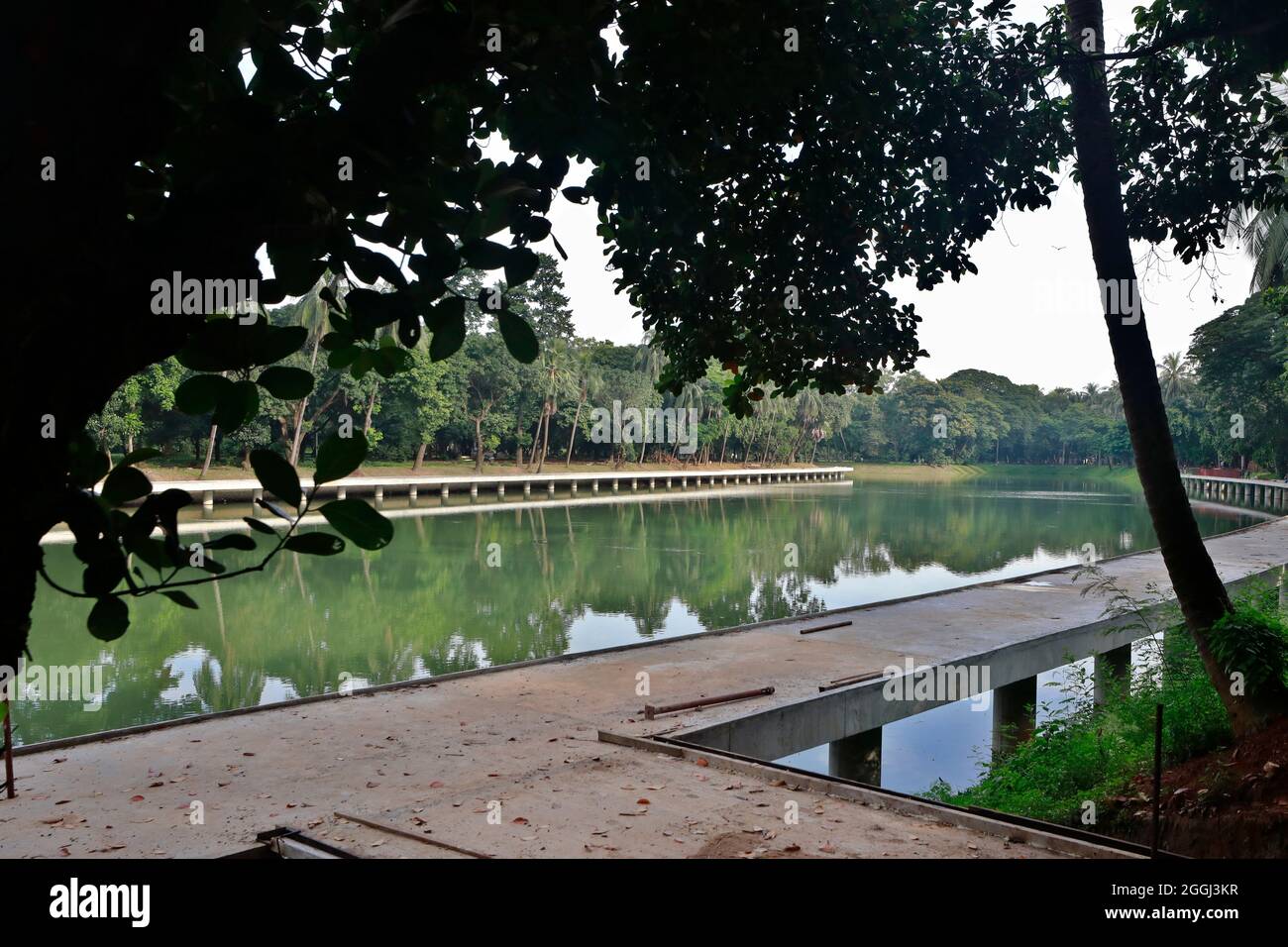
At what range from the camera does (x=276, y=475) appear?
51.0 inches

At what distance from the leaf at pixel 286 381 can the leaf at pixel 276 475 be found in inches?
4.1

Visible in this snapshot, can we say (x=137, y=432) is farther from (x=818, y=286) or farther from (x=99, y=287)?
(x=99, y=287)

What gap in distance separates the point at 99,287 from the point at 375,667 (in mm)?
11765

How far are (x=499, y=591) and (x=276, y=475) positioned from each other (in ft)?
55.5

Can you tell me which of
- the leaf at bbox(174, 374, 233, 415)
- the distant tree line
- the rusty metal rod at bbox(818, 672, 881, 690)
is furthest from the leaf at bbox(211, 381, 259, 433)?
the distant tree line

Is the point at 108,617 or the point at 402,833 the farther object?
the point at 402,833

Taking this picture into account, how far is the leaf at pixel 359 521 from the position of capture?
1256 mm

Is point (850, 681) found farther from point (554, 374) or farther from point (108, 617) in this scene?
point (554, 374)

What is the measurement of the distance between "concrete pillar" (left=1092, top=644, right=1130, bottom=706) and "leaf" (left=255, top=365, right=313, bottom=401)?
8.22m

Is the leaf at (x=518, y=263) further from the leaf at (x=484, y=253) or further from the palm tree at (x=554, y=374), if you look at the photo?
the palm tree at (x=554, y=374)

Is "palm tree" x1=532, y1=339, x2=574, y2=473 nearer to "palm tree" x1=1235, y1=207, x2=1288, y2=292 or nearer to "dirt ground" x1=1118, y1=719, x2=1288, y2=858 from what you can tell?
"palm tree" x1=1235, y1=207, x2=1288, y2=292

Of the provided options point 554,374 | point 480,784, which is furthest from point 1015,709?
point 554,374

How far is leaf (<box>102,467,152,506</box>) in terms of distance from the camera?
55.7 inches
